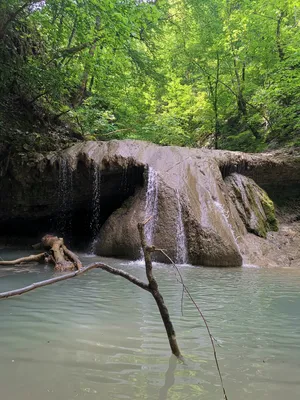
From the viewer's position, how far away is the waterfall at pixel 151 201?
8.50m

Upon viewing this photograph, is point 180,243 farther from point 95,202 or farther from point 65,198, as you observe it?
point 65,198

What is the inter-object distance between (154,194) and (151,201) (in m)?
0.20

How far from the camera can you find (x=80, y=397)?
180 centimetres

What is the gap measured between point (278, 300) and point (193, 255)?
361cm

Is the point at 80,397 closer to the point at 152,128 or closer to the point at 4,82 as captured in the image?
the point at 4,82

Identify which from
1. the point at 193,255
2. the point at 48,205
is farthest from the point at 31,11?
the point at 193,255

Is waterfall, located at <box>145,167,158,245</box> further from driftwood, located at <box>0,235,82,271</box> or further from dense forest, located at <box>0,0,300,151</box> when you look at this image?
dense forest, located at <box>0,0,300,151</box>

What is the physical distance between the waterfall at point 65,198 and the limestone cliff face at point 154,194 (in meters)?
0.03

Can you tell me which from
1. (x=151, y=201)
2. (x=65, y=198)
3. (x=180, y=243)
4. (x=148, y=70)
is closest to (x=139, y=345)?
(x=180, y=243)

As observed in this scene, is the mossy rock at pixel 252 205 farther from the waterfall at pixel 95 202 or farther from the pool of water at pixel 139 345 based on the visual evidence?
the pool of water at pixel 139 345

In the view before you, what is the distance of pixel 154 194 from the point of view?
346 inches

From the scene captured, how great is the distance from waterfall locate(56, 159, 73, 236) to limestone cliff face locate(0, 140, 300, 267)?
3cm

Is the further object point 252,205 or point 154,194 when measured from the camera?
point 252,205

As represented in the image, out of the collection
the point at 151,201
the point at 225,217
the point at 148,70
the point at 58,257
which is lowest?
the point at 58,257
